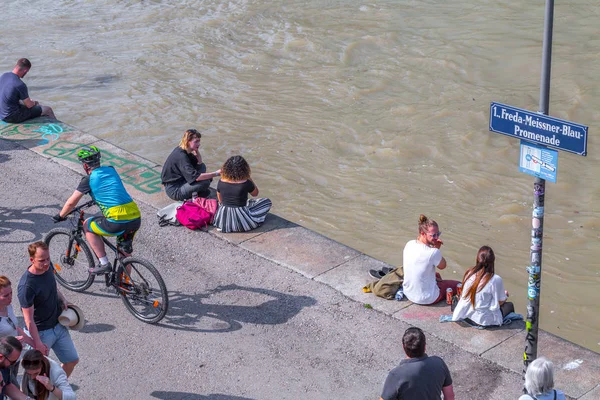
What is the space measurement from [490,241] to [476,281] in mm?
3992

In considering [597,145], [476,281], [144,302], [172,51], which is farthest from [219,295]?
[172,51]

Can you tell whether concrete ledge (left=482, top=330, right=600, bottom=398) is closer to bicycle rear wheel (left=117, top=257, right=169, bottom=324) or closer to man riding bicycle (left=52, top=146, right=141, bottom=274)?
bicycle rear wheel (left=117, top=257, right=169, bottom=324)

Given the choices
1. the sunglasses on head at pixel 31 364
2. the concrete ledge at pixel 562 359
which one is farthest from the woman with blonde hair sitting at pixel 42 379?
the concrete ledge at pixel 562 359

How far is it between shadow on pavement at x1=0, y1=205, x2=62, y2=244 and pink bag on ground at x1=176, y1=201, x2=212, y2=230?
1.75 metres

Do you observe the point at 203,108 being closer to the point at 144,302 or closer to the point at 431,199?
the point at 431,199

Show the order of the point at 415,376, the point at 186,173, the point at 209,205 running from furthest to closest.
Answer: the point at 186,173 → the point at 209,205 → the point at 415,376

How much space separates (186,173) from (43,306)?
4235 mm

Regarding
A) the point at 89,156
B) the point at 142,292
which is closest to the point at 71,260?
the point at 142,292

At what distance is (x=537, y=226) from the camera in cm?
693

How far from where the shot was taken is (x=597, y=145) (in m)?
14.9

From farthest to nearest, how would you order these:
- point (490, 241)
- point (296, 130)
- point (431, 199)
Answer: point (296, 130), point (431, 199), point (490, 241)

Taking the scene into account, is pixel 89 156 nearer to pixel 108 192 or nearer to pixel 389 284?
pixel 108 192

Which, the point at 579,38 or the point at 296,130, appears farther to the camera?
the point at 579,38

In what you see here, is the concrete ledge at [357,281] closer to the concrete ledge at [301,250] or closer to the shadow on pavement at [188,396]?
the concrete ledge at [301,250]
